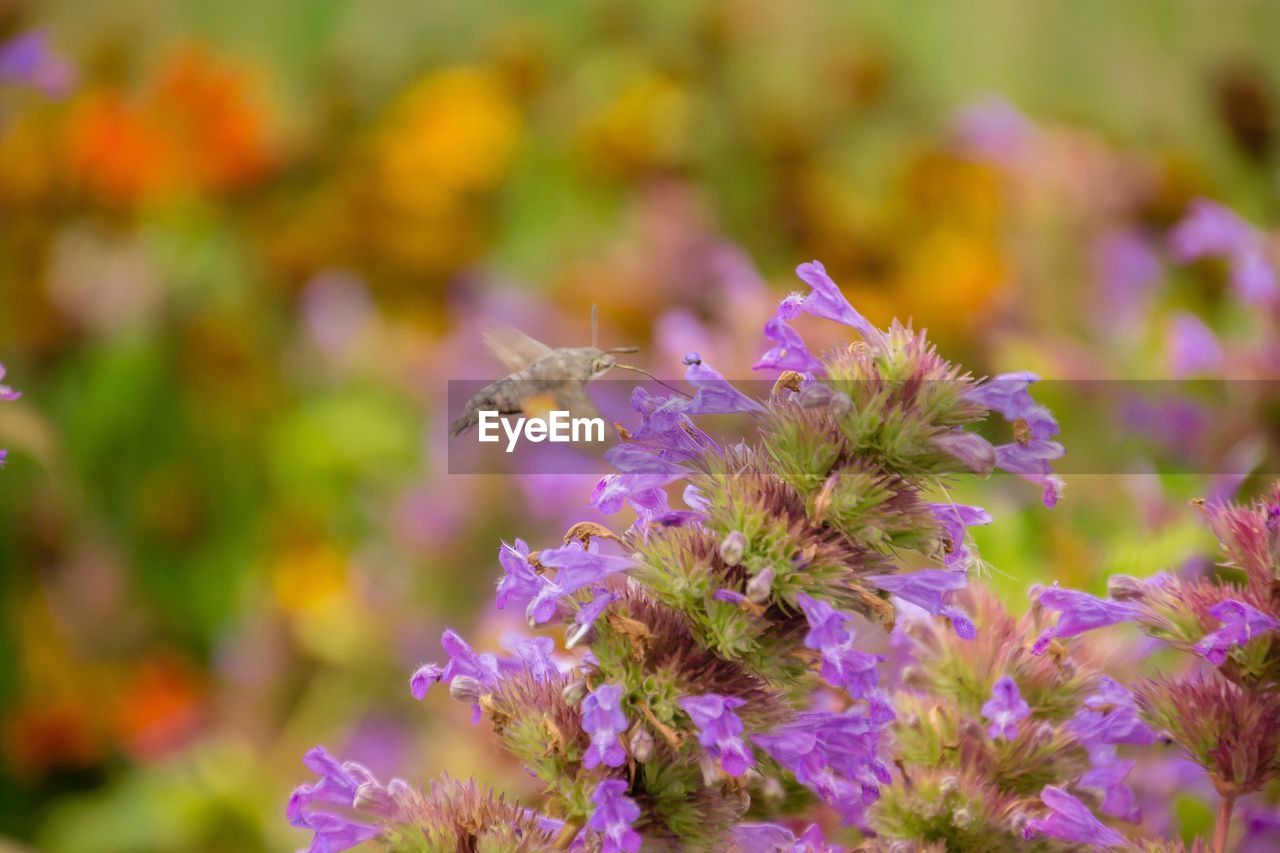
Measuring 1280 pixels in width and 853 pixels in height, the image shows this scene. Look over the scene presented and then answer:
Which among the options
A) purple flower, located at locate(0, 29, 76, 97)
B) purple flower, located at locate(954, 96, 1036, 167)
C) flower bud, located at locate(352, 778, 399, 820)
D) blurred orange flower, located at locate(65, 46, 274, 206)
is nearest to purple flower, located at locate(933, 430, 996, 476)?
flower bud, located at locate(352, 778, 399, 820)

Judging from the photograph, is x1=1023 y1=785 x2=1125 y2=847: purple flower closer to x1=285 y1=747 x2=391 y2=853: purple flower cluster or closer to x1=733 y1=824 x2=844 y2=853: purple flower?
x1=733 y1=824 x2=844 y2=853: purple flower

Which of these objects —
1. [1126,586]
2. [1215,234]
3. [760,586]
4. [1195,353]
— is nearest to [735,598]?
[760,586]

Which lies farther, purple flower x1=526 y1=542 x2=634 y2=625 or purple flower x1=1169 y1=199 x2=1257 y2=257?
purple flower x1=1169 y1=199 x2=1257 y2=257

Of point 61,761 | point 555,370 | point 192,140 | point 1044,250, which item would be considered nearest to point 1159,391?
point 1044,250

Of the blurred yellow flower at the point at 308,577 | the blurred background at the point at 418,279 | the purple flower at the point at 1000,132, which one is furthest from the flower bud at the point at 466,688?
the purple flower at the point at 1000,132

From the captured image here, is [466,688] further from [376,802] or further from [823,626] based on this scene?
[823,626]

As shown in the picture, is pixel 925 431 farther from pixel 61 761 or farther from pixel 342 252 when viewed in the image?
pixel 342 252
